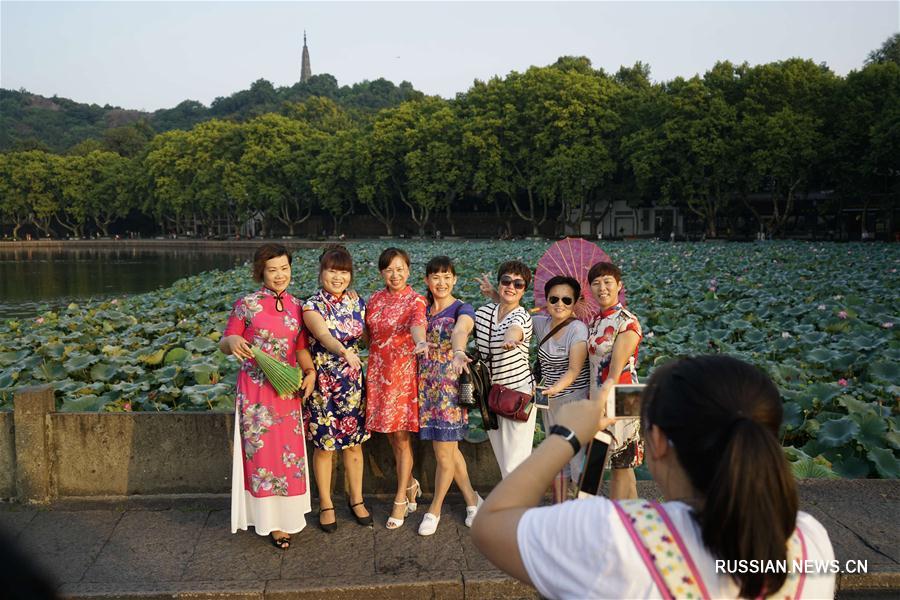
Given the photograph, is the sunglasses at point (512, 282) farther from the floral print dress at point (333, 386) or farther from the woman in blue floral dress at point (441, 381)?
the floral print dress at point (333, 386)

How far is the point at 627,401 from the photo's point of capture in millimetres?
1642

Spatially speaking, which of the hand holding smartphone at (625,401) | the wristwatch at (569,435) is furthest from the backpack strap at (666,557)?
the hand holding smartphone at (625,401)

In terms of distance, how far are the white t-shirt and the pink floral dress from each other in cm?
231

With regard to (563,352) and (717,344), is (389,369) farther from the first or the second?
(717,344)

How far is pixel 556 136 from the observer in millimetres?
34875

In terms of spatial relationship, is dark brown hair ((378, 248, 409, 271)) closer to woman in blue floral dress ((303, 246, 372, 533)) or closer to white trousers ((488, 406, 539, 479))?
woman in blue floral dress ((303, 246, 372, 533))

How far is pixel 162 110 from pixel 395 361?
12252 centimetres

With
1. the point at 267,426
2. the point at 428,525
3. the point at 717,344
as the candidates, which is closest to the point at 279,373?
the point at 267,426

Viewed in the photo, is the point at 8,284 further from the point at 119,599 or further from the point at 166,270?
the point at 119,599

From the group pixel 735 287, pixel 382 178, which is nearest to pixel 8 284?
pixel 382 178

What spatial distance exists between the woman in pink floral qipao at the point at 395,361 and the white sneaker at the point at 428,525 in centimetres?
15

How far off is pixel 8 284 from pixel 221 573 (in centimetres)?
2832

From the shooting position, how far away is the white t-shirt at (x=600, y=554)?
4.05ft

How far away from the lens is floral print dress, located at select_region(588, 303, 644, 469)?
323 centimetres
